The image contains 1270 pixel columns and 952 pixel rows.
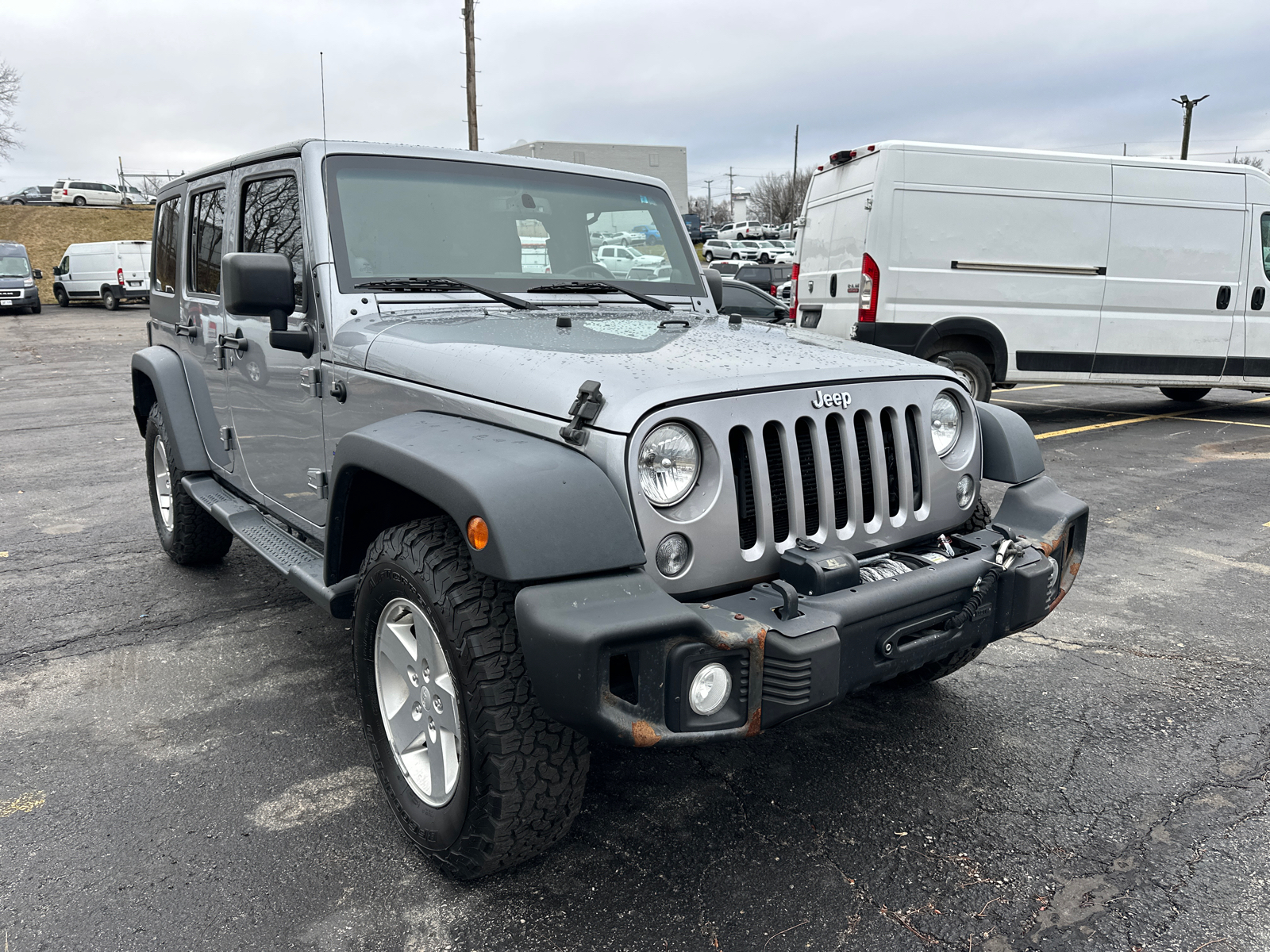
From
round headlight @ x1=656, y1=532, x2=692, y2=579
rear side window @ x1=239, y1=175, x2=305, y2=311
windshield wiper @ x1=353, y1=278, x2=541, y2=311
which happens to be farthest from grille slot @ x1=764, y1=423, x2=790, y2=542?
rear side window @ x1=239, y1=175, x2=305, y2=311

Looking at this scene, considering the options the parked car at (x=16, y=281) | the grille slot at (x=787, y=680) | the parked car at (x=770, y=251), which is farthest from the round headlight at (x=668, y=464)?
the parked car at (x=770, y=251)

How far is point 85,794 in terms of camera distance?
110 inches

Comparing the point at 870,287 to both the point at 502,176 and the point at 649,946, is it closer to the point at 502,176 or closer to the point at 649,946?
the point at 502,176

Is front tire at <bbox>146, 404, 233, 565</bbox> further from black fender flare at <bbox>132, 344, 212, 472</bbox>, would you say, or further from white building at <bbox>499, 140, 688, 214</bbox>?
white building at <bbox>499, 140, 688, 214</bbox>

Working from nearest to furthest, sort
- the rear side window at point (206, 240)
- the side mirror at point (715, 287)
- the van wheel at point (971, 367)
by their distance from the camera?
the side mirror at point (715, 287), the rear side window at point (206, 240), the van wheel at point (971, 367)

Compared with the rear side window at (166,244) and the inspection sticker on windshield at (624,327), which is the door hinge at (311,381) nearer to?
the inspection sticker on windshield at (624,327)

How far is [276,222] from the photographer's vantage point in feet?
11.3

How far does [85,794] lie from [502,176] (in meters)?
2.49

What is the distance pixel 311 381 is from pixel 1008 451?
231cm

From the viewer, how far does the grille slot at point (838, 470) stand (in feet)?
8.08

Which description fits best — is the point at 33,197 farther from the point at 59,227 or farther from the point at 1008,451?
the point at 1008,451

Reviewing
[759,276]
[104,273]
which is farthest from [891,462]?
[104,273]

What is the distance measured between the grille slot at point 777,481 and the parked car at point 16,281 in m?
28.8

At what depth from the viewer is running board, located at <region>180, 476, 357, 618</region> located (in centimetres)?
281
